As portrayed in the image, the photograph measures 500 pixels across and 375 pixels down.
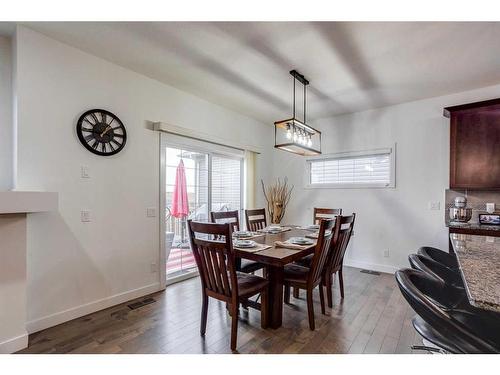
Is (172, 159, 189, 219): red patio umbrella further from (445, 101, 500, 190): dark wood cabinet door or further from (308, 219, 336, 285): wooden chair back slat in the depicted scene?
(445, 101, 500, 190): dark wood cabinet door

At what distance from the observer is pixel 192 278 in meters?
3.69

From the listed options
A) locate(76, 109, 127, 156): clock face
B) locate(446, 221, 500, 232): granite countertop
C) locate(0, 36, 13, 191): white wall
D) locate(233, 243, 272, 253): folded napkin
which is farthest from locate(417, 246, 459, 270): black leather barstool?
locate(0, 36, 13, 191): white wall

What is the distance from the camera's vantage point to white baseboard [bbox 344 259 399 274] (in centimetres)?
392

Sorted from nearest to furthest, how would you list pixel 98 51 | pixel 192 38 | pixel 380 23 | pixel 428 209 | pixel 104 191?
1. pixel 380 23
2. pixel 192 38
3. pixel 98 51
4. pixel 104 191
5. pixel 428 209

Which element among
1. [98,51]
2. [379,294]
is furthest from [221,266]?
[98,51]

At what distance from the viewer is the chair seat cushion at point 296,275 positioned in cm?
235

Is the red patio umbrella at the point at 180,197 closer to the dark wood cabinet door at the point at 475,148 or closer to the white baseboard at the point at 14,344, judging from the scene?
the white baseboard at the point at 14,344

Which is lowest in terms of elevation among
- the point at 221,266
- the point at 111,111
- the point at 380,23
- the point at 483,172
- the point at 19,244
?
the point at 221,266

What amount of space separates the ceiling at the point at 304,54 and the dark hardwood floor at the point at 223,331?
2555mm

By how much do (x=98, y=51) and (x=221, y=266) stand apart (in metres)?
2.39

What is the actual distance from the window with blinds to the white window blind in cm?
138

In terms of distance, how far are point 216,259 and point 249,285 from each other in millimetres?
415

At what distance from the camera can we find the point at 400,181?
3.89 meters

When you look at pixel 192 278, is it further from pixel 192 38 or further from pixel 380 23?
pixel 380 23
